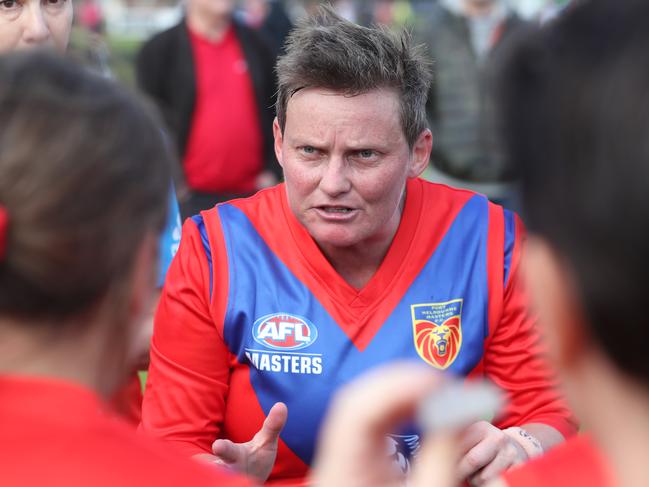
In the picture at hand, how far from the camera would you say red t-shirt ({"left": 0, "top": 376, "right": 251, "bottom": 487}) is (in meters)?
1.26

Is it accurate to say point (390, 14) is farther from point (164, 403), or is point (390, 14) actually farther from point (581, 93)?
point (581, 93)

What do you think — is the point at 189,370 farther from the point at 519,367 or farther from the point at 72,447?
the point at 72,447

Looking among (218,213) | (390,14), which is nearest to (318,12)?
(218,213)

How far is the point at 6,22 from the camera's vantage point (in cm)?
294

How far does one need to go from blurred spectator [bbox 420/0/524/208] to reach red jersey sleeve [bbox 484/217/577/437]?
291cm

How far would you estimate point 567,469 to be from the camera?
57.5 inches

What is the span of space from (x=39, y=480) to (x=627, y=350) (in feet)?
2.34

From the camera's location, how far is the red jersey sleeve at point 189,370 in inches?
111

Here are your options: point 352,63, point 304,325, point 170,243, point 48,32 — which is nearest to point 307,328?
point 304,325

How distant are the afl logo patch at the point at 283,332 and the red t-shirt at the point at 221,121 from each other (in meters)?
3.63

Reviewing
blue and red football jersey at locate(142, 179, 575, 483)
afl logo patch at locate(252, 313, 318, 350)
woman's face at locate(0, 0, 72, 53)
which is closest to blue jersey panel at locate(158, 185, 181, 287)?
blue and red football jersey at locate(142, 179, 575, 483)

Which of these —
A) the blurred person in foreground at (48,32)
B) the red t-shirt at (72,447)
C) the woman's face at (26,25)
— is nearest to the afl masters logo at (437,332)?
the blurred person in foreground at (48,32)

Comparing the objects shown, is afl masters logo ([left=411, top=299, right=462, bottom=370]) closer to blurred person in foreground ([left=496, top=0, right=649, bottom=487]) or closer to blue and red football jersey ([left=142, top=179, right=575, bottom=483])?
blue and red football jersey ([left=142, top=179, right=575, bottom=483])

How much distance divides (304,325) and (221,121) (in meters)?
3.68
